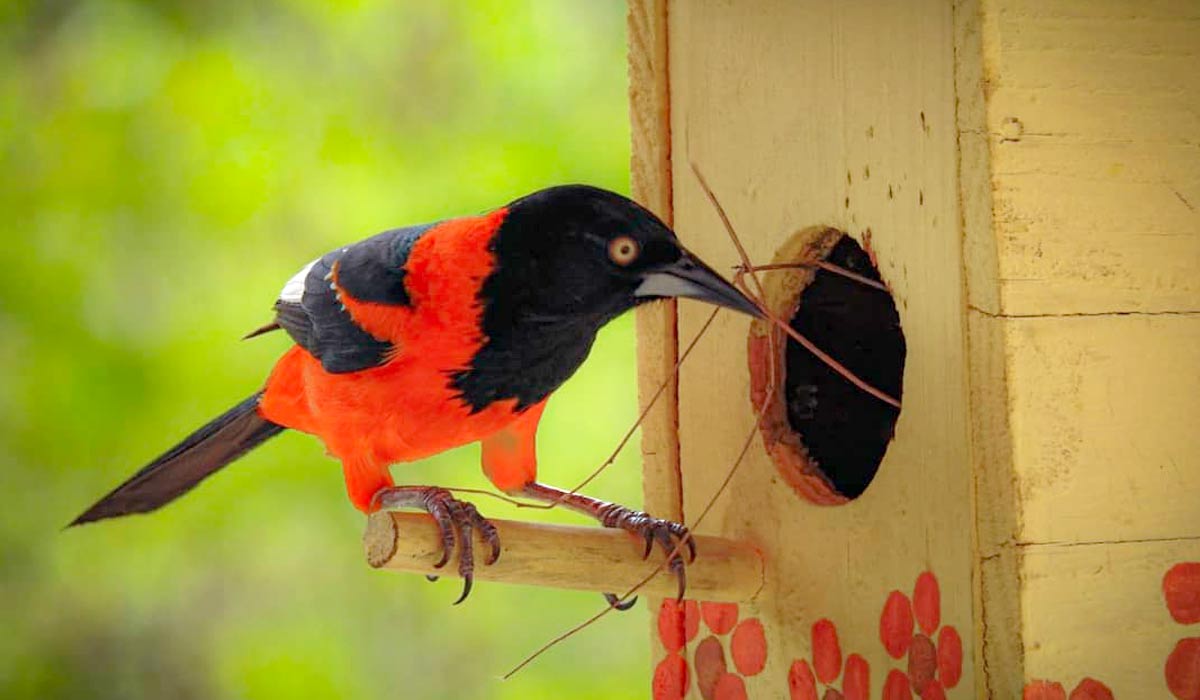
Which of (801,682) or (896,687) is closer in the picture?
(896,687)

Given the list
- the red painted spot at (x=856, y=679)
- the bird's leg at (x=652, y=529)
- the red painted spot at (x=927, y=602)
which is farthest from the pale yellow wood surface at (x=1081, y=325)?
the bird's leg at (x=652, y=529)

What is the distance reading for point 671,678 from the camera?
2621 millimetres

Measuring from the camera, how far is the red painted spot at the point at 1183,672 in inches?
71.0

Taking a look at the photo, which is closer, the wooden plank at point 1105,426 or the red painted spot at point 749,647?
the wooden plank at point 1105,426

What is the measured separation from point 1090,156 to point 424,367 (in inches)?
39.9

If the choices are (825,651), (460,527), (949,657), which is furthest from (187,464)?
(949,657)

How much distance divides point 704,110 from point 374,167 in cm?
159

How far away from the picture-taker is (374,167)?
3.90m

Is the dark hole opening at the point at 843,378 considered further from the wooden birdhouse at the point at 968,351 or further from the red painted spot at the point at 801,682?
the red painted spot at the point at 801,682

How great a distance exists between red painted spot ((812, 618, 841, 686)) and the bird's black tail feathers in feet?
3.65

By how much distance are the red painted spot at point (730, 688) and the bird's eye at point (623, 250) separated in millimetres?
733

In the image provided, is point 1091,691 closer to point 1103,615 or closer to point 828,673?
point 1103,615

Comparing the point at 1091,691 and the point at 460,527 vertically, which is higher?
the point at 460,527

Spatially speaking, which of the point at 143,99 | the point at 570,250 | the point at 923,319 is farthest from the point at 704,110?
the point at 143,99
